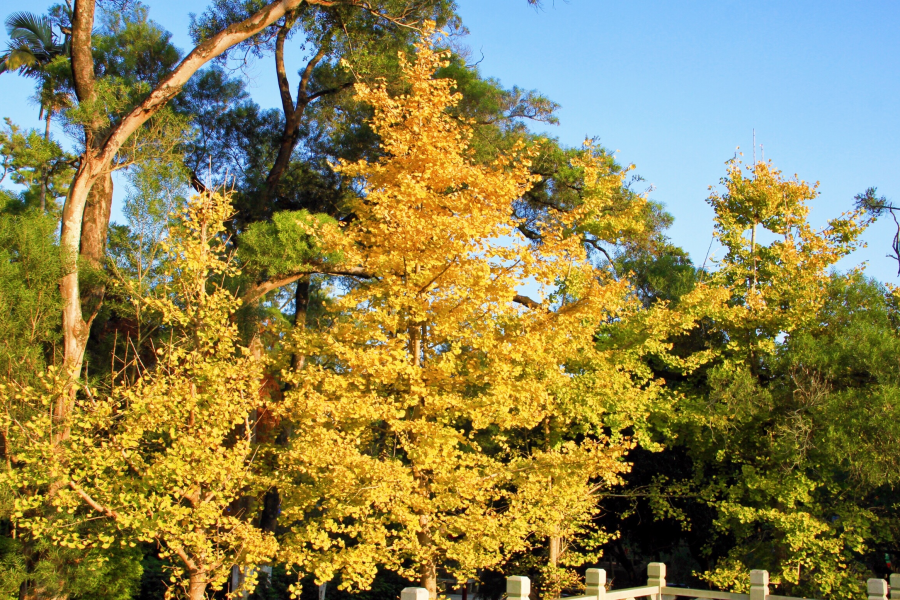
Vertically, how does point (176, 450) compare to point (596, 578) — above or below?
above

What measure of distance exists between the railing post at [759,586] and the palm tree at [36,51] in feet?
44.6

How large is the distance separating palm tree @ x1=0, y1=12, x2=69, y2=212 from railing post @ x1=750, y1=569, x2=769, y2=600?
13.6 m

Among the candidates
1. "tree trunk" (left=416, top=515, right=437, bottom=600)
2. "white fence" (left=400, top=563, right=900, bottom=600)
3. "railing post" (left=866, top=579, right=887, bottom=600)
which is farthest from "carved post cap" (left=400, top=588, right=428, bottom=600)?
"railing post" (left=866, top=579, right=887, bottom=600)

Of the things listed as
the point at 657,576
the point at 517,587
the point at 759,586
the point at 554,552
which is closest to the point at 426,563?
the point at 517,587

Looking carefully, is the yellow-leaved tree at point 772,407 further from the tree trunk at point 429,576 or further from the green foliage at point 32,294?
the green foliage at point 32,294

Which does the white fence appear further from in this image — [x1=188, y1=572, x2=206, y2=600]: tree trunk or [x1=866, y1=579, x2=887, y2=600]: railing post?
[x1=188, y1=572, x2=206, y2=600]: tree trunk

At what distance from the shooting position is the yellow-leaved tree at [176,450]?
6977mm

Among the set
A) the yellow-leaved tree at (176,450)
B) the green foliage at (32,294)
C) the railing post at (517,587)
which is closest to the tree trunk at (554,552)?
the yellow-leaved tree at (176,450)

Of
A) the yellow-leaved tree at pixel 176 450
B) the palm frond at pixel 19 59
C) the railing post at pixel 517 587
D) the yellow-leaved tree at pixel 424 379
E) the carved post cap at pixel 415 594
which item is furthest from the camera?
the palm frond at pixel 19 59

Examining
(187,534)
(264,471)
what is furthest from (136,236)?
(187,534)

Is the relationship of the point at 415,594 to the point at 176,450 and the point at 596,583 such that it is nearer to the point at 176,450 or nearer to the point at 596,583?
the point at 176,450

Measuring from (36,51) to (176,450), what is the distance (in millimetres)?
11445

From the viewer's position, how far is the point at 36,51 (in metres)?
14.6

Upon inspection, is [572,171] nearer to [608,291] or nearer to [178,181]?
[608,291]
